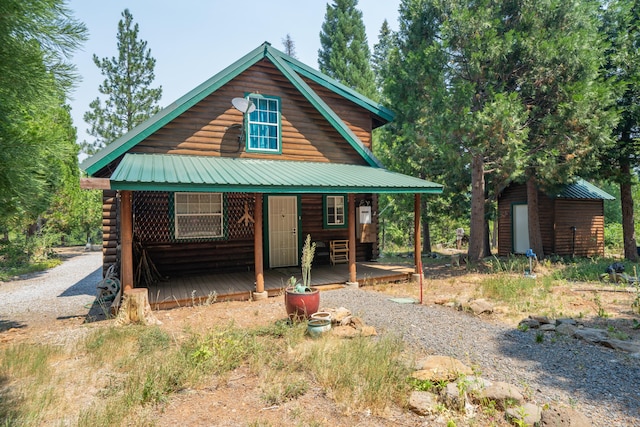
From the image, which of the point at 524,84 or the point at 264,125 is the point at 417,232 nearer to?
the point at 264,125

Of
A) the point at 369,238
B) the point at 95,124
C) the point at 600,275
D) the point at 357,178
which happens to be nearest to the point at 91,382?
the point at 357,178

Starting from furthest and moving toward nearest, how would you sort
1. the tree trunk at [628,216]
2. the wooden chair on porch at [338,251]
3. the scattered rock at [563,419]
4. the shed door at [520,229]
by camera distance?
1. the shed door at [520,229]
2. the tree trunk at [628,216]
3. the wooden chair on porch at [338,251]
4. the scattered rock at [563,419]

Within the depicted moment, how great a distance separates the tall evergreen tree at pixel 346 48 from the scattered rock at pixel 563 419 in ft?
94.0

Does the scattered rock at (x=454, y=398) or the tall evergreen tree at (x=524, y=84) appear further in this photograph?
the tall evergreen tree at (x=524, y=84)

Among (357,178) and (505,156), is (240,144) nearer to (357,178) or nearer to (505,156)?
(357,178)

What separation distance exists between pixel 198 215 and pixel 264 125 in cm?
328

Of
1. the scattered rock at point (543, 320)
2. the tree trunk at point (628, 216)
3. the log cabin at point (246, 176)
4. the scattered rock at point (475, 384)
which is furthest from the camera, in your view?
the tree trunk at point (628, 216)

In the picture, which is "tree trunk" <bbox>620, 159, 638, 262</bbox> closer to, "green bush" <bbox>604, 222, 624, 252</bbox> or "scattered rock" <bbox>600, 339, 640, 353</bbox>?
"green bush" <bbox>604, 222, 624, 252</bbox>

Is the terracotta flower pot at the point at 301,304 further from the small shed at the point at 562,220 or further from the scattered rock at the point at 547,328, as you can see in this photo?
the small shed at the point at 562,220

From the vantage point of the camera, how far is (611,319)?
6754 mm

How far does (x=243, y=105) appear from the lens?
9.47 m

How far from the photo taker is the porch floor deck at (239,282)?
773cm

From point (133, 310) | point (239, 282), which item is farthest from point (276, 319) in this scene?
point (239, 282)

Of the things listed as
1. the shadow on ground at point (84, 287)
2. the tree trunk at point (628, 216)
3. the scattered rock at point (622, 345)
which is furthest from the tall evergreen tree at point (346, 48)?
the scattered rock at point (622, 345)
